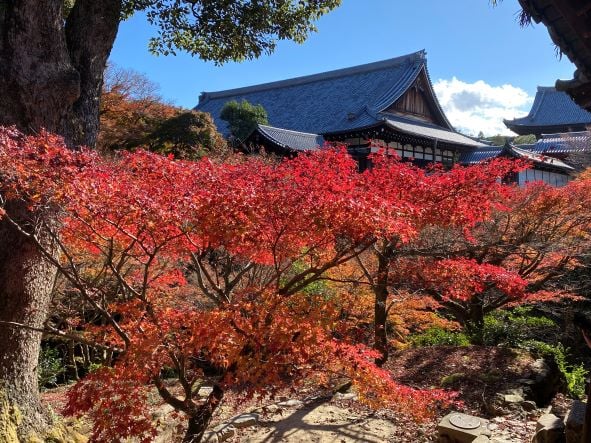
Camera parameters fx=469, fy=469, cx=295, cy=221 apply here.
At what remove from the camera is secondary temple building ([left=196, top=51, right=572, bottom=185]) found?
19500 mm

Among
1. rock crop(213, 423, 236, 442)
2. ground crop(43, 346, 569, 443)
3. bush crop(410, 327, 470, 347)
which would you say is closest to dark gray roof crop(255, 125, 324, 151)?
bush crop(410, 327, 470, 347)

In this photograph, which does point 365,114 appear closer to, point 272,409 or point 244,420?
point 272,409

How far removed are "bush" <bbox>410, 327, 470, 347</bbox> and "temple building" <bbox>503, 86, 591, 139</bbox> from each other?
91.2ft

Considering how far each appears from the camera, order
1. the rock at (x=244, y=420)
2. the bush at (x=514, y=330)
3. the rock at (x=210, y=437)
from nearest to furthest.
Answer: the rock at (x=210, y=437) → the rock at (x=244, y=420) → the bush at (x=514, y=330)

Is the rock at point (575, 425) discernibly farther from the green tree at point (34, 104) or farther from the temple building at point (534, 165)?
the temple building at point (534, 165)

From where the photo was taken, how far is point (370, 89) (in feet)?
81.5

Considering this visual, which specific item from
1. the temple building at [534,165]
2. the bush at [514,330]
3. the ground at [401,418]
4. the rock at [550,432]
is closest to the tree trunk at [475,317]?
the bush at [514,330]

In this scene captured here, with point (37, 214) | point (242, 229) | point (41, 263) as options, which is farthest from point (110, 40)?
point (242, 229)

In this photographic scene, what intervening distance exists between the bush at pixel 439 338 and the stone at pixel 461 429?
472 centimetres

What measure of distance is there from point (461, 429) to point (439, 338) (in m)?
5.69

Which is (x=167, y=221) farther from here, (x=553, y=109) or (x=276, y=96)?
(x=553, y=109)

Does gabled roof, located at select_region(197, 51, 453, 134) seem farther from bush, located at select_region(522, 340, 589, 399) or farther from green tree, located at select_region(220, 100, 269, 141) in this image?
Result: bush, located at select_region(522, 340, 589, 399)

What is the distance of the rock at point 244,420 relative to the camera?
20.2 ft

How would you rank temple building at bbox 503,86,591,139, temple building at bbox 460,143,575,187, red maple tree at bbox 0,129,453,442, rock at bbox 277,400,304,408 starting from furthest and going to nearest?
temple building at bbox 503,86,591,139, temple building at bbox 460,143,575,187, rock at bbox 277,400,304,408, red maple tree at bbox 0,129,453,442
